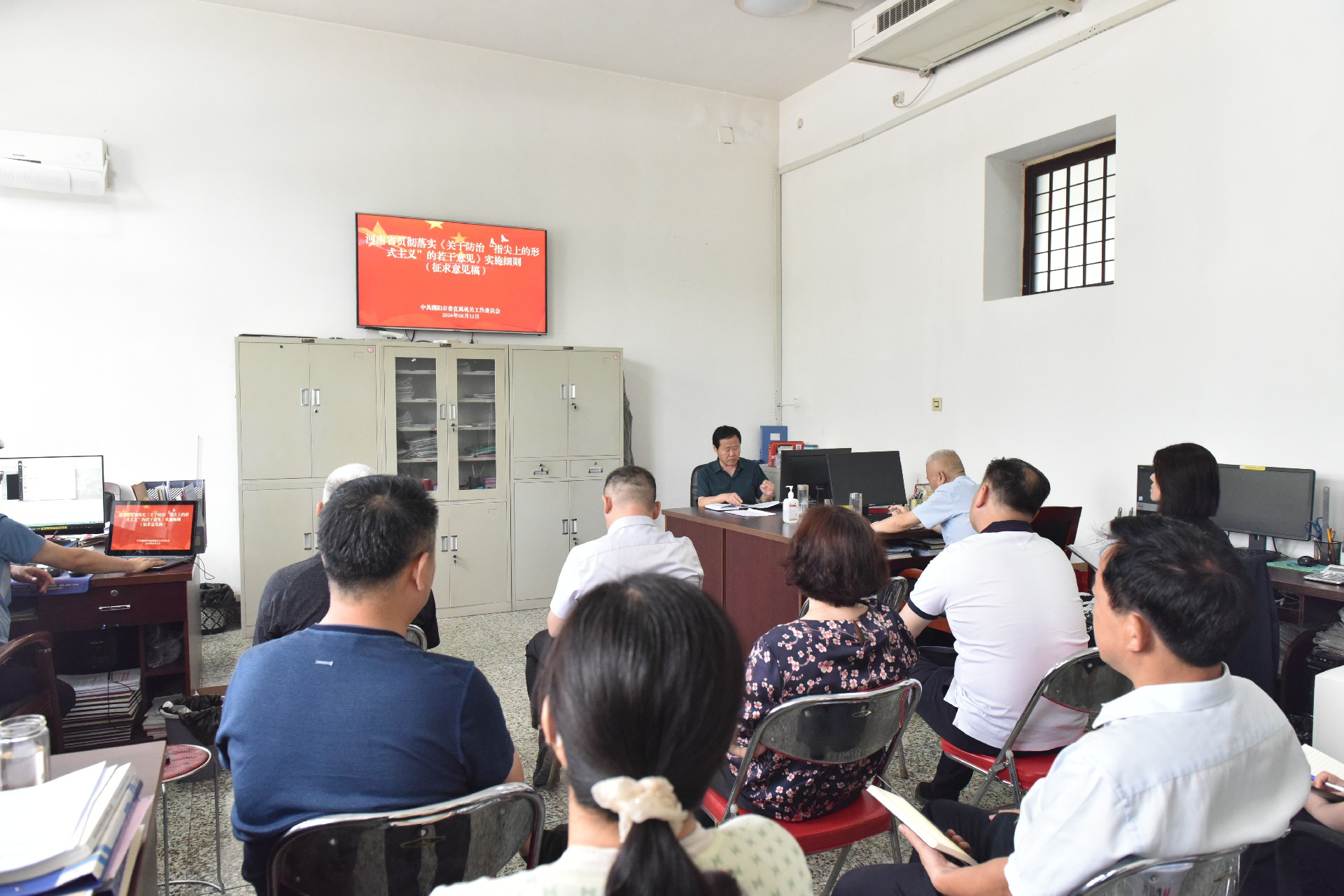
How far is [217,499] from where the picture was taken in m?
5.19

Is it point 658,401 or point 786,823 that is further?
point 658,401

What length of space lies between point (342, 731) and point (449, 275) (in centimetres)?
492

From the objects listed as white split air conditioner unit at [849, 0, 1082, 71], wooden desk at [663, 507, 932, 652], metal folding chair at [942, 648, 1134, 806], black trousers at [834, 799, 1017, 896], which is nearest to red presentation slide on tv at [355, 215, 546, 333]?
wooden desk at [663, 507, 932, 652]

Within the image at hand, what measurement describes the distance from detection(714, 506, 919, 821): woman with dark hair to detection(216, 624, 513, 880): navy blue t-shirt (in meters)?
0.71


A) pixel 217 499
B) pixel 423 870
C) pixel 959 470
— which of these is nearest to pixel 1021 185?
pixel 959 470

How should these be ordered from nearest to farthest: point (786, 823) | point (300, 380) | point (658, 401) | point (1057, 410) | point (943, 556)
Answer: point (786, 823) → point (943, 556) → point (1057, 410) → point (300, 380) → point (658, 401)

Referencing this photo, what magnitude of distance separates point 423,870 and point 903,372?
16.6 feet

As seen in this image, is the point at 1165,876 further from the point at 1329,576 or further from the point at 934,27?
the point at 934,27

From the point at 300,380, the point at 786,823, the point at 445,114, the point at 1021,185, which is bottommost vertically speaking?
the point at 786,823

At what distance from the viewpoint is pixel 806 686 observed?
1.79 m

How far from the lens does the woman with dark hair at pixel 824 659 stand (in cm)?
178

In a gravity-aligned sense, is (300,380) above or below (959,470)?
above

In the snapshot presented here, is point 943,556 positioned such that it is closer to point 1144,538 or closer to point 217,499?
point 1144,538

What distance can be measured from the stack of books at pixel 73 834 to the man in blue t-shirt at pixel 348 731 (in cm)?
17
